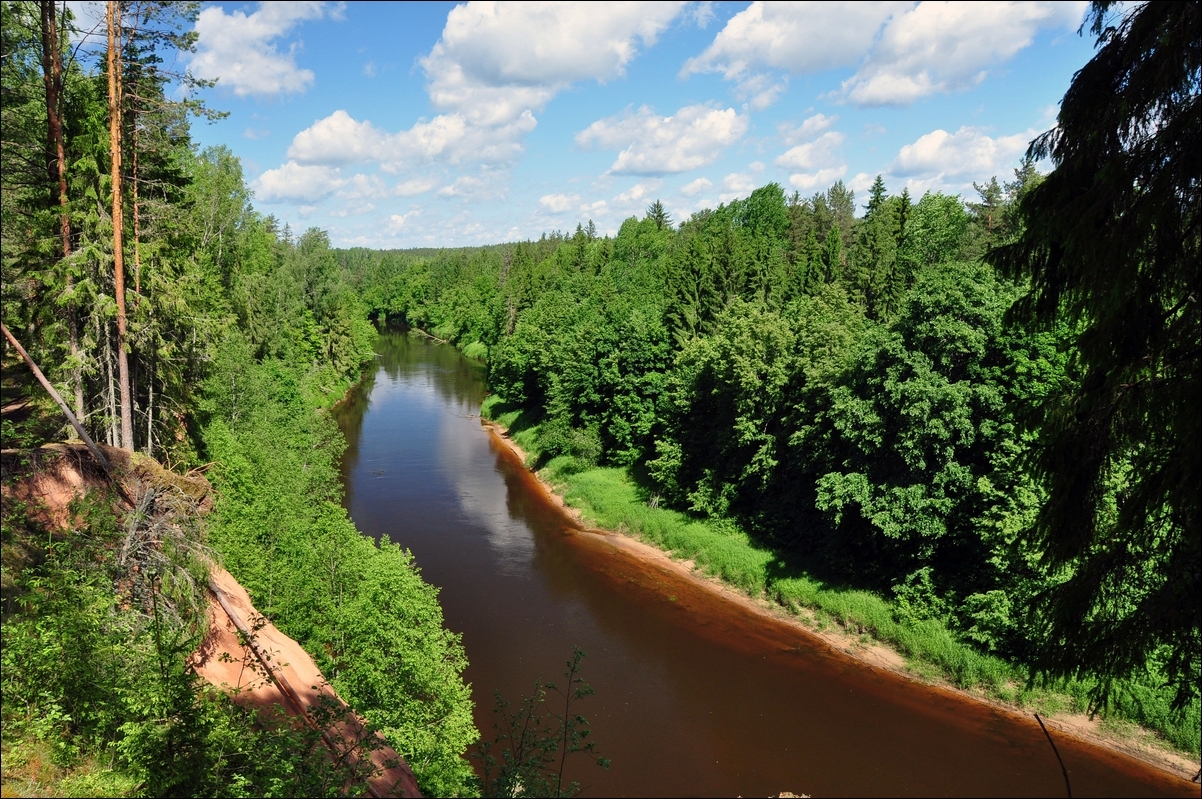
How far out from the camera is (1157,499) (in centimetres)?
546

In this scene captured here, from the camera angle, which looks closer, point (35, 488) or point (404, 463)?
point (35, 488)

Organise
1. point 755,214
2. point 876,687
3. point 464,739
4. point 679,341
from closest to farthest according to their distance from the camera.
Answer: point 464,739 → point 876,687 → point 679,341 → point 755,214

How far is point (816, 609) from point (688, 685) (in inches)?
270

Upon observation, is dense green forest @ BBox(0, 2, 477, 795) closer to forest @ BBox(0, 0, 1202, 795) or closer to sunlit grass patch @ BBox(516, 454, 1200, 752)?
forest @ BBox(0, 0, 1202, 795)

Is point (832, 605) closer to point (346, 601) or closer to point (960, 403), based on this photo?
point (960, 403)

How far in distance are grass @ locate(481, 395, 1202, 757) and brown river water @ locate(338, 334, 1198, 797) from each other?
0.96m

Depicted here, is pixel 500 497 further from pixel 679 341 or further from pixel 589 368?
pixel 679 341

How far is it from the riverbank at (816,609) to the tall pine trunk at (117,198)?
19.9 meters

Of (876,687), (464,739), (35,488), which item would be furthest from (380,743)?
(876,687)

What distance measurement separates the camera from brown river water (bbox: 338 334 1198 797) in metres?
18.0

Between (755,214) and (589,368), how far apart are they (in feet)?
165

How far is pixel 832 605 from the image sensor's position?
26016mm

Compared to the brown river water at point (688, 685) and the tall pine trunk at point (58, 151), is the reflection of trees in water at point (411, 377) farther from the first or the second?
the tall pine trunk at point (58, 151)

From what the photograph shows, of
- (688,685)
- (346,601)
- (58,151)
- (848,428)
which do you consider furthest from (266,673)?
(848,428)
